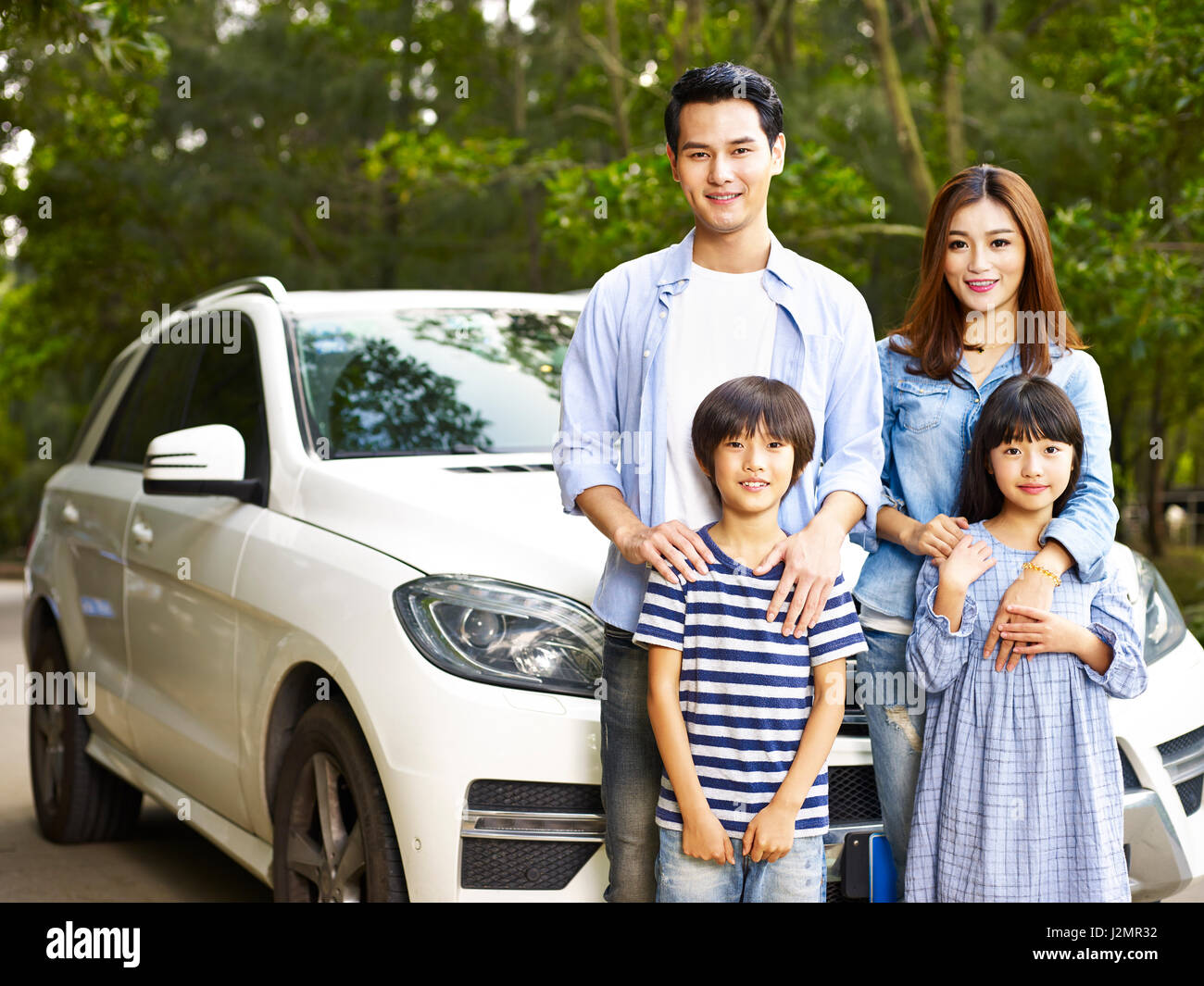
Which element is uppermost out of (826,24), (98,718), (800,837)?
(826,24)

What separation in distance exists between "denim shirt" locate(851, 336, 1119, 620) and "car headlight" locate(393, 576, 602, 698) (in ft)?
1.92

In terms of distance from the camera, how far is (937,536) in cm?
272

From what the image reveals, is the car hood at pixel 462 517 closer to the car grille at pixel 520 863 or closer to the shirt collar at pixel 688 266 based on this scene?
the car grille at pixel 520 863

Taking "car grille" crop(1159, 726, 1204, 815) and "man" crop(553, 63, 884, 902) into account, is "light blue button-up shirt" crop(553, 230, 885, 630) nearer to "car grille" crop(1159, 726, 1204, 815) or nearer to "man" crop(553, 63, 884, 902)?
"man" crop(553, 63, 884, 902)

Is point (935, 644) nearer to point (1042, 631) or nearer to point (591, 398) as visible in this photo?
point (1042, 631)

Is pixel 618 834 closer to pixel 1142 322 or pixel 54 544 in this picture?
pixel 54 544

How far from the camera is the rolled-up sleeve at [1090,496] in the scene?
2670 mm

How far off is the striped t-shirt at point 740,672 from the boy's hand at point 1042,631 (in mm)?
331

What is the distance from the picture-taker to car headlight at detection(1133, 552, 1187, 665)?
3.31m

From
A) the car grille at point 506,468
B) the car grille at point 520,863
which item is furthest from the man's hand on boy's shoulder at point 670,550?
the car grille at point 506,468

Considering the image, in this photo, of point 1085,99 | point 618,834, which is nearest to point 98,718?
point 618,834

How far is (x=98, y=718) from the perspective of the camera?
5.06 m
